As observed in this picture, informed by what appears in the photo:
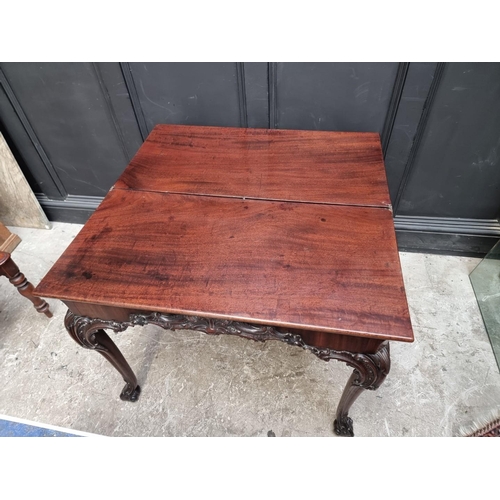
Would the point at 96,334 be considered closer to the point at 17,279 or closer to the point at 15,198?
the point at 17,279

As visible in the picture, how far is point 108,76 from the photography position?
157cm

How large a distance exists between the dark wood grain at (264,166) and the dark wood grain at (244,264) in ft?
0.22

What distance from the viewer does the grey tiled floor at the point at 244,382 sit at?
4.52ft

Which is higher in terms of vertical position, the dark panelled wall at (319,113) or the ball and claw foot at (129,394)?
the dark panelled wall at (319,113)

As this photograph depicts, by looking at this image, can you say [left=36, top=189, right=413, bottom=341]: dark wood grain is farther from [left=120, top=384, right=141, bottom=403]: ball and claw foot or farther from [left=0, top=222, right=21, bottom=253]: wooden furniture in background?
[left=0, top=222, right=21, bottom=253]: wooden furniture in background

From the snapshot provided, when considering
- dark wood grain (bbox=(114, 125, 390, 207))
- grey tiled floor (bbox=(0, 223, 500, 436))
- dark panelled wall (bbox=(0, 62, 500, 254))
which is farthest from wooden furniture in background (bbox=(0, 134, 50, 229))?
dark wood grain (bbox=(114, 125, 390, 207))

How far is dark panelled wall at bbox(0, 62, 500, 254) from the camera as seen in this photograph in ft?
4.59

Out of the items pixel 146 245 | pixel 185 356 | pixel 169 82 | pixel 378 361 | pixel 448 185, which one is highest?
pixel 169 82

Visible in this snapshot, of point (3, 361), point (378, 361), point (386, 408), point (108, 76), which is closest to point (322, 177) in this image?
point (378, 361)

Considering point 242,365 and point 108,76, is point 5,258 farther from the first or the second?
point 242,365

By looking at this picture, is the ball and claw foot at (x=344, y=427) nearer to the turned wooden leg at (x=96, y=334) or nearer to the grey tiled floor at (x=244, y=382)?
the grey tiled floor at (x=244, y=382)

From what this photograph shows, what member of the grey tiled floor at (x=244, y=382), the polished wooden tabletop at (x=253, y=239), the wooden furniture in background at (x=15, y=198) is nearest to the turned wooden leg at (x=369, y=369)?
the polished wooden tabletop at (x=253, y=239)

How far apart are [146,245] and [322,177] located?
67 centimetres

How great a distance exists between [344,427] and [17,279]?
162cm
